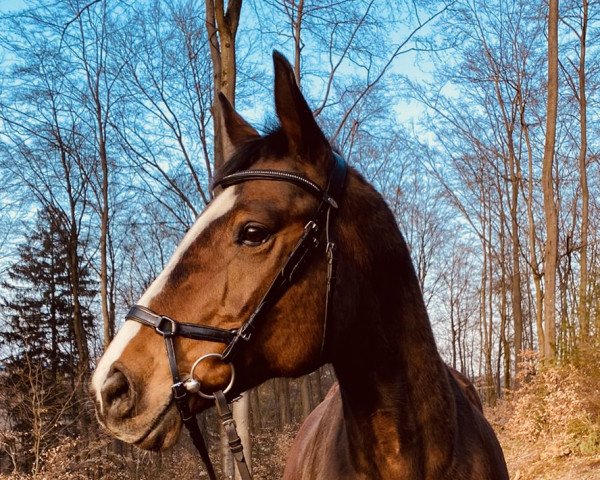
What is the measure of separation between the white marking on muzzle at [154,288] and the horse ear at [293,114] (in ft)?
1.11

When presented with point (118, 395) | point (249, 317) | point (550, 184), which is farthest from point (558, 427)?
point (118, 395)

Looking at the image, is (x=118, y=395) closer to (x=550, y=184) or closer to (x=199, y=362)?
(x=199, y=362)

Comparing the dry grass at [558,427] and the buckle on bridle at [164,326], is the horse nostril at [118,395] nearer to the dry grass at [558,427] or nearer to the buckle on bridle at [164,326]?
the buckle on bridle at [164,326]

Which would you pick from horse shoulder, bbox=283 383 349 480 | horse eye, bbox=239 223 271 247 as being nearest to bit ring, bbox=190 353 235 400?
horse eye, bbox=239 223 271 247

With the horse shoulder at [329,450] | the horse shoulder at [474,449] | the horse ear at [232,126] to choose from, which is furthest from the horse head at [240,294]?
the horse shoulder at [474,449]

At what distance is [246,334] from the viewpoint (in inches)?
81.8

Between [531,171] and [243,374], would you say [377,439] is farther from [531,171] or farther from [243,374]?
[531,171]

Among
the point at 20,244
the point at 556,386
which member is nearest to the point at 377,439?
the point at 556,386

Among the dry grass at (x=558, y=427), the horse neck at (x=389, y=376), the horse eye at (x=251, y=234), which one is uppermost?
the horse eye at (x=251, y=234)

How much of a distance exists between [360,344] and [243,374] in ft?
1.68

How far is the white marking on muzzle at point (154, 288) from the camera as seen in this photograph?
1896 millimetres

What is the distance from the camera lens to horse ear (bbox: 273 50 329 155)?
7.20ft

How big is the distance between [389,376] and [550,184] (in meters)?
11.6

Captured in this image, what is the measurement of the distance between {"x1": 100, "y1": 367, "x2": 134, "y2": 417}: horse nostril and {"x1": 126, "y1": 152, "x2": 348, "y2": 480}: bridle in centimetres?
15
